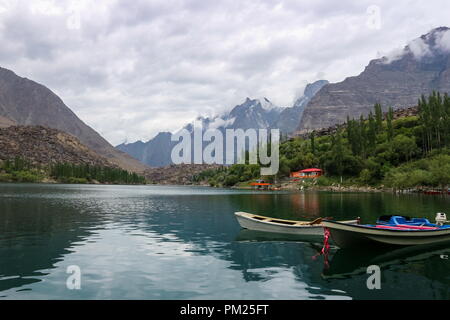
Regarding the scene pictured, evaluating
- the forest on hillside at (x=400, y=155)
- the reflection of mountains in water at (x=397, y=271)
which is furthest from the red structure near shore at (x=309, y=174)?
the reflection of mountains in water at (x=397, y=271)

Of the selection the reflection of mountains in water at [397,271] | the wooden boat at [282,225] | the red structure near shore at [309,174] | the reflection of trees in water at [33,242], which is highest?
the red structure near shore at [309,174]

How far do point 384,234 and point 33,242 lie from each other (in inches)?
1195

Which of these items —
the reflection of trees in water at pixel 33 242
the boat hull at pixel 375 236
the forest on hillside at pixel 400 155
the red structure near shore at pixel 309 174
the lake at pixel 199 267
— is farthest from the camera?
the red structure near shore at pixel 309 174

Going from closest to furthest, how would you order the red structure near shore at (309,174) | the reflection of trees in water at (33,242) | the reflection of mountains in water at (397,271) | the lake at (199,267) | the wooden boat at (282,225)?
1. the lake at (199,267)
2. the reflection of mountains in water at (397,271)
3. the reflection of trees in water at (33,242)
4. the wooden boat at (282,225)
5. the red structure near shore at (309,174)

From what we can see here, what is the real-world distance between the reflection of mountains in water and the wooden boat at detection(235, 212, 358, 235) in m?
5.32

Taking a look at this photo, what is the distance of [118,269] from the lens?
21.0 m

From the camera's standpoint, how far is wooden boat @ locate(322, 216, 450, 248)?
83.6 feet

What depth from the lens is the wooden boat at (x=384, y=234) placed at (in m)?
25.5

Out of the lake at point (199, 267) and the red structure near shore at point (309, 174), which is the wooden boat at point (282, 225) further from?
the red structure near shore at point (309, 174)

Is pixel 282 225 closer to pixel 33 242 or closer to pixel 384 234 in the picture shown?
pixel 384 234

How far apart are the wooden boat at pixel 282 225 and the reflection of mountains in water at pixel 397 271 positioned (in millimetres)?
5317
